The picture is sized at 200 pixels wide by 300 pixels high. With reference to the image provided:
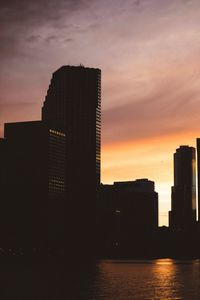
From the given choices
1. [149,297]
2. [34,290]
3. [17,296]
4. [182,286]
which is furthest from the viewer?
[182,286]

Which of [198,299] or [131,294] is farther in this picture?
[131,294]

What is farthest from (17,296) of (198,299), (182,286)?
(182,286)

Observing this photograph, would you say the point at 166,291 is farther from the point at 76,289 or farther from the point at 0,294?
the point at 0,294

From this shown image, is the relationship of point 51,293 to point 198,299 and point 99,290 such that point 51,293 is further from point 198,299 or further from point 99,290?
point 198,299

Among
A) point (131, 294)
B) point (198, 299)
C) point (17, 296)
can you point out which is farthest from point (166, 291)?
point (17, 296)

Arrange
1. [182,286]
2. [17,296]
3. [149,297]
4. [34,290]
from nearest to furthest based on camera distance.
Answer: [17,296] → [149,297] → [34,290] → [182,286]

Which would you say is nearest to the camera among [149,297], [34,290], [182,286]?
[149,297]

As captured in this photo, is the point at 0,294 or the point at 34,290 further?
the point at 34,290

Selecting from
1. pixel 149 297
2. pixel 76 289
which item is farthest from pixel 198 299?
pixel 76 289

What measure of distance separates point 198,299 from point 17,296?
1702 inches

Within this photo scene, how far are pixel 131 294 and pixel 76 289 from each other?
18509mm

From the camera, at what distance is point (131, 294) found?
526 ft

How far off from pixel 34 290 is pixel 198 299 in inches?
Answer: 1802

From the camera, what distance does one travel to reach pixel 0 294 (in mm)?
152625
